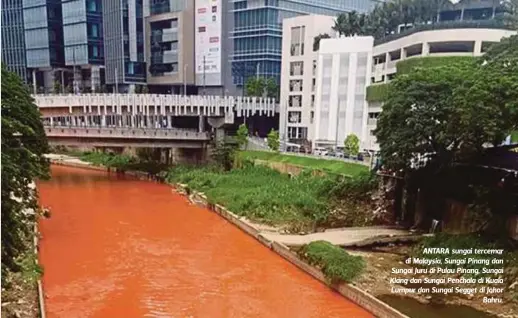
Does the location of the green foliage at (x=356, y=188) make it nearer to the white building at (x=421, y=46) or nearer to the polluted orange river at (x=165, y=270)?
the polluted orange river at (x=165, y=270)

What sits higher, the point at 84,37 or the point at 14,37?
the point at 14,37

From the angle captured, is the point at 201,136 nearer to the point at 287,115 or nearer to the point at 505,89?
the point at 287,115

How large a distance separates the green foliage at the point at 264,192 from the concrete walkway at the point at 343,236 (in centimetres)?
213

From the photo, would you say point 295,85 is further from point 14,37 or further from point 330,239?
point 14,37

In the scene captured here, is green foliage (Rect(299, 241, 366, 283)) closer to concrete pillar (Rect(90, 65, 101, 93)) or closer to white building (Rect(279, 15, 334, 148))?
white building (Rect(279, 15, 334, 148))

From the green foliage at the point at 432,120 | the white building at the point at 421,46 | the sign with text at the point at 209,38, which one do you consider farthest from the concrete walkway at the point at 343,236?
the sign with text at the point at 209,38

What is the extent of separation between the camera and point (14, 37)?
72.9 metres

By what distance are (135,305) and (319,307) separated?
18.8 ft

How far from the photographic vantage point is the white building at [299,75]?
47656mm

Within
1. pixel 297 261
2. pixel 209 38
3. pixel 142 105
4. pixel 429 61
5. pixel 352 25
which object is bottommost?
pixel 297 261

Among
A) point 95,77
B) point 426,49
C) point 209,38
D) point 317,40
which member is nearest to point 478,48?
point 426,49

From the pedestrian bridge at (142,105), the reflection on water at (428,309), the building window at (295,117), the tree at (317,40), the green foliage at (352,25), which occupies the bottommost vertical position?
the reflection on water at (428,309)

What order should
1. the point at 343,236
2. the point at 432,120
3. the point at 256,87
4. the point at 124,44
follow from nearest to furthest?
the point at 432,120 < the point at 343,236 < the point at 256,87 < the point at 124,44

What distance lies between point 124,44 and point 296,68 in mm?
28533
